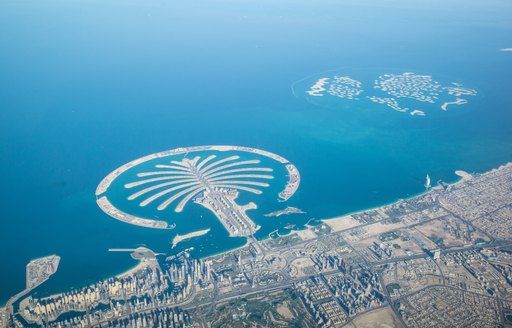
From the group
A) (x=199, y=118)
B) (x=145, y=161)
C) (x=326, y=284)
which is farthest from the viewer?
(x=199, y=118)

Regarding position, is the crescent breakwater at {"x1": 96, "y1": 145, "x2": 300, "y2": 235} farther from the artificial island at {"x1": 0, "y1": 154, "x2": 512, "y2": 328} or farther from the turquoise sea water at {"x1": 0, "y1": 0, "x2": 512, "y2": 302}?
the artificial island at {"x1": 0, "y1": 154, "x2": 512, "y2": 328}

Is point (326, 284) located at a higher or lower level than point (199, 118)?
lower

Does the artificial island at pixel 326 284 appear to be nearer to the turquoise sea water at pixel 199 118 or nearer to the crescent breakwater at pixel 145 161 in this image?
the turquoise sea water at pixel 199 118

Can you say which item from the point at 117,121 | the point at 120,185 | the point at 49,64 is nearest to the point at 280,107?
the point at 117,121

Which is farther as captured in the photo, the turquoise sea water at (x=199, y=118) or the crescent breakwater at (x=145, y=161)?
the turquoise sea water at (x=199, y=118)

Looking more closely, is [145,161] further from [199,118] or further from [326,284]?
[326,284]

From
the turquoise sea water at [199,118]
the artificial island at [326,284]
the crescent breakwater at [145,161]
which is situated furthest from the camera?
the turquoise sea water at [199,118]

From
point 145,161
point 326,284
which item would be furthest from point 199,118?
point 326,284

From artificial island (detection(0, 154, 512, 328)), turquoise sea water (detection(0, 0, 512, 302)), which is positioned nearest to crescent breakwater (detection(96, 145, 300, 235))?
turquoise sea water (detection(0, 0, 512, 302))

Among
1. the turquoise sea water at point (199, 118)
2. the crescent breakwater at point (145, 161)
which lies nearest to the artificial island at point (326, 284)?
the turquoise sea water at point (199, 118)
